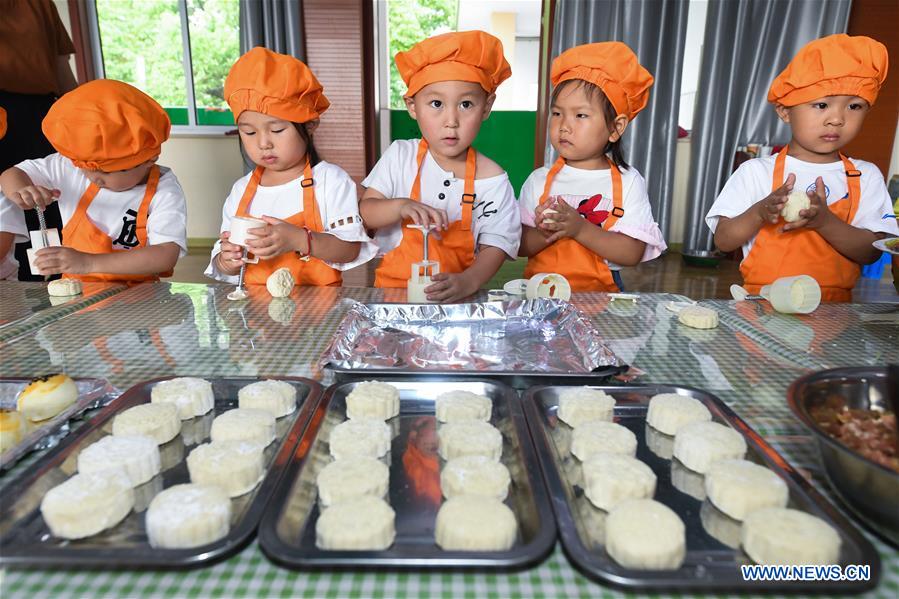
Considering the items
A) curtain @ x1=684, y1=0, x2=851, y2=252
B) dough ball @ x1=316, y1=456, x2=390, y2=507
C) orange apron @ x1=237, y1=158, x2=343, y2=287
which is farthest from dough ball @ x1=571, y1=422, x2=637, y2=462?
curtain @ x1=684, y1=0, x2=851, y2=252

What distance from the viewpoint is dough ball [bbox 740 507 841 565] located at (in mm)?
464

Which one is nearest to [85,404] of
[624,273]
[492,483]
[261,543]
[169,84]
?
[261,543]

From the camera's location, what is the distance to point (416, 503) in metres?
0.58

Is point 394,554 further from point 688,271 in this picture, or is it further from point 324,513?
point 688,271

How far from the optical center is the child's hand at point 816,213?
140 centimetres

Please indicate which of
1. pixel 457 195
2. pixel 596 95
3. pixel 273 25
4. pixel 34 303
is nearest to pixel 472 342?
pixel 457 195

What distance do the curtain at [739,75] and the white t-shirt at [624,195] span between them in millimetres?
3078

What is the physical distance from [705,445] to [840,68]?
128cm

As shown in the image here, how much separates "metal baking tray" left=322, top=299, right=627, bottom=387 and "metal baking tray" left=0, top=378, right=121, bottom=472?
30cm

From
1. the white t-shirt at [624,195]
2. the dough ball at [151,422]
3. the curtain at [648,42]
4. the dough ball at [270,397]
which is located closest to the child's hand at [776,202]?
the white t-shirt at [624,195]

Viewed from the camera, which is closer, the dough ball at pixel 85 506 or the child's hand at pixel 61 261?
the dough ball at pixel 85 506

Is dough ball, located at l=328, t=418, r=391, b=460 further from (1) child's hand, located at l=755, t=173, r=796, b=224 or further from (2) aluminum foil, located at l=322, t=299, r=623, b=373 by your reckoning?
(1) child's hand, located at l=755, t=173, r=796, b=224

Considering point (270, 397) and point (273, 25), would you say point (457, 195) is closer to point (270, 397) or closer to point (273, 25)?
point (270, 397)

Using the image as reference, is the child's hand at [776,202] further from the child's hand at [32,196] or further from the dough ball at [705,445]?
the child's hand at [32,196]
